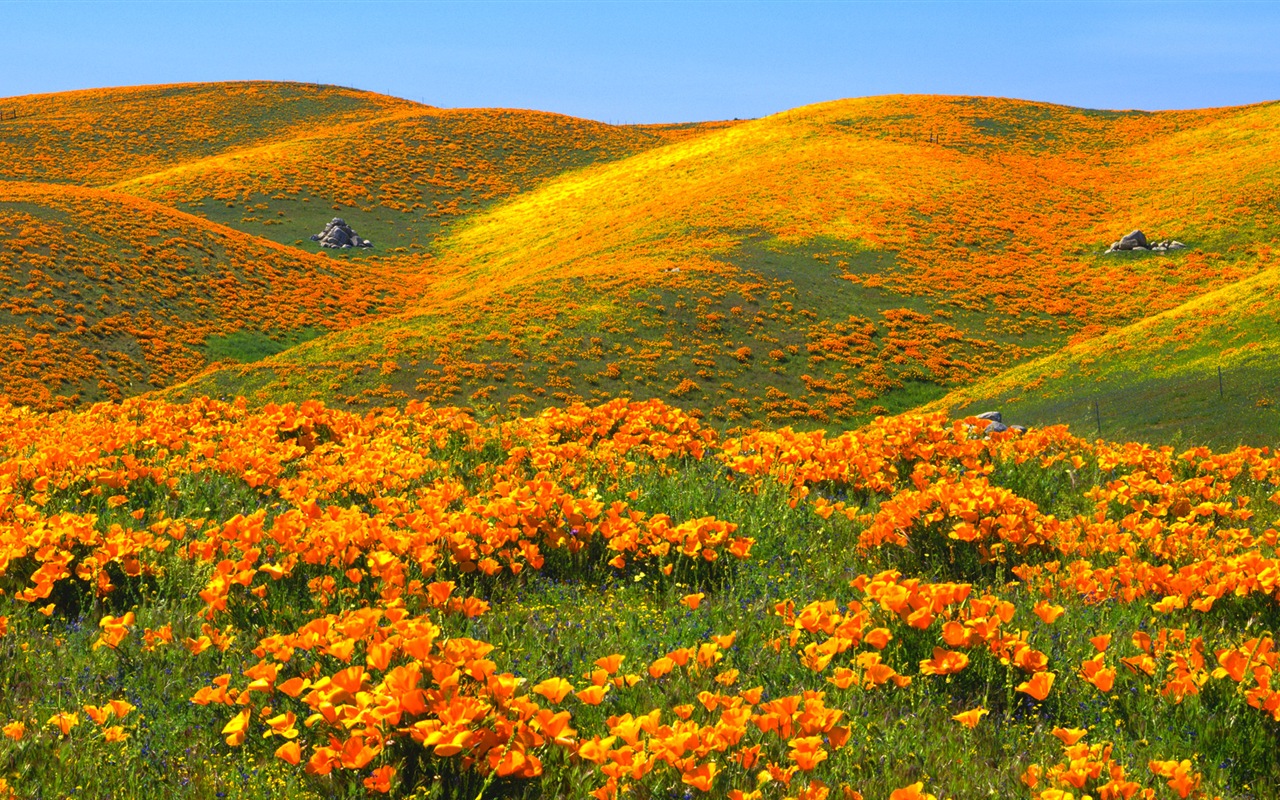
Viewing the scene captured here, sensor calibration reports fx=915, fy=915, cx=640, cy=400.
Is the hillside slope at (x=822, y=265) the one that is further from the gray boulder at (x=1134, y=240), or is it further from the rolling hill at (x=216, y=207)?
the rolling hill at (x=216, y=207)

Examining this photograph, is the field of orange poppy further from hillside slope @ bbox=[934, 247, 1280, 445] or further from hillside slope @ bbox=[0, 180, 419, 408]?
hillside slope @ bbox=[0, 180, 419, 408]

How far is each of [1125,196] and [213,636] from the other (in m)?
63.9

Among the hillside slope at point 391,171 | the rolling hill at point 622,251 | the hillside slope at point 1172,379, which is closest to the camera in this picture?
the hillside slope at point 1172,379

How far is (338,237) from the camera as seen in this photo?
190ft

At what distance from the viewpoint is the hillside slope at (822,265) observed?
3025 centimetres

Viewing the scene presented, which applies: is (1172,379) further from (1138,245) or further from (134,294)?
(134,294)

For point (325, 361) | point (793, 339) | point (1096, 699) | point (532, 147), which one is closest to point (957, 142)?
point (532, 147)

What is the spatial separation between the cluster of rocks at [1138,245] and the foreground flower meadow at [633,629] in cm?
4418

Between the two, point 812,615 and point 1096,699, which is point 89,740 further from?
point 1096,699

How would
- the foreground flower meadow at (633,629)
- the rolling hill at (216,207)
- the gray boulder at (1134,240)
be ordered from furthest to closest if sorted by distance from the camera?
the gray boulder at (1134,240) < the rolling hill at (216,207) < the foreground flower meadow at (633,629)

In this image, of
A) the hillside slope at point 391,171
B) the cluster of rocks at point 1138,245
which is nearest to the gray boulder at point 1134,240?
the cluster of rocks at point 1138,245

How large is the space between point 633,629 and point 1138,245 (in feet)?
166

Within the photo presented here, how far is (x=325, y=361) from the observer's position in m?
30.3

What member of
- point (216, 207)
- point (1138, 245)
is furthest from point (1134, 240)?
point (216, 207)
